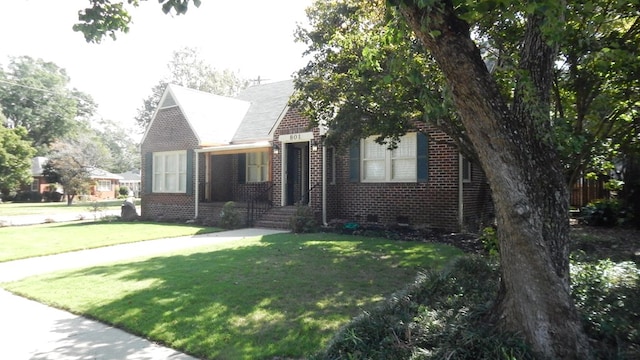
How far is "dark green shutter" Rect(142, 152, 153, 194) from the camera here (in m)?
19.6

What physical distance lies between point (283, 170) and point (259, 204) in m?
→ 1.90

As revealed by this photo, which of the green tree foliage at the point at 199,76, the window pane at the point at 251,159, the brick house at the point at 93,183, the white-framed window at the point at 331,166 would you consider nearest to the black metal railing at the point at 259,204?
the window pane at the point at 251,159

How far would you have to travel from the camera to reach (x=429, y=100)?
11.8ft

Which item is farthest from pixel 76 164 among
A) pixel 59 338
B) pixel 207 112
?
pixel 59 338

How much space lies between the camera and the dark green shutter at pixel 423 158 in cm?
1219

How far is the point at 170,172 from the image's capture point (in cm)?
1909

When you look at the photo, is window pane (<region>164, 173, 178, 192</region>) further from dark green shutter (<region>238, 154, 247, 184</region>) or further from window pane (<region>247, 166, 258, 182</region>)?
window pane (<region>247, 166, 258, 182</region>)

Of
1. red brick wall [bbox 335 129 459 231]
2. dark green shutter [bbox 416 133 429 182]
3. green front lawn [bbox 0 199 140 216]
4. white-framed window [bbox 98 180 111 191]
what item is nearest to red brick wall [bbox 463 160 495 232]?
red brick wall [bbox 335 129 459 231]

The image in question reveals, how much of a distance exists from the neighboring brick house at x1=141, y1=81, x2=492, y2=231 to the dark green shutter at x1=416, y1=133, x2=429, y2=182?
0.09 ft

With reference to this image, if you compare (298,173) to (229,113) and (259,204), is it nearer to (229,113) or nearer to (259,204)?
(259,204)

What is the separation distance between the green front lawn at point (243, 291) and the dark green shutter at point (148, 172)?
36.4 ft

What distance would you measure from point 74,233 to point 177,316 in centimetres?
1097

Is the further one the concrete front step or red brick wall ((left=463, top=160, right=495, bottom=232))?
the concrete front step

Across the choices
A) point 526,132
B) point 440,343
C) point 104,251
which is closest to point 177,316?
point 440,343
